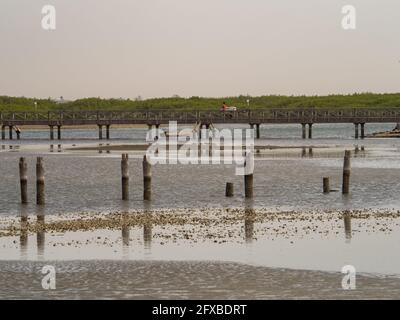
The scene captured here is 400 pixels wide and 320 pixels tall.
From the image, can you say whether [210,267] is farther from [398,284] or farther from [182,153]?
[182,153]

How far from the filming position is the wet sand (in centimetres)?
1884

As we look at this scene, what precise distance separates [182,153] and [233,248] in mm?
60953

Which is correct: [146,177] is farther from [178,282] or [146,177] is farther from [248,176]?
[178,282]

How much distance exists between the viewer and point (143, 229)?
29.1 m

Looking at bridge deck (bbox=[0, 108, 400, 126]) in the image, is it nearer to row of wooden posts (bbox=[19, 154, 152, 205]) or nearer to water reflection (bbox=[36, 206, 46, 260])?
row of wooden posts (bbox=[19, 154, 152, 205])

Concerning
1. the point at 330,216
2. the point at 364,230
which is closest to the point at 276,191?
the point at 330,216

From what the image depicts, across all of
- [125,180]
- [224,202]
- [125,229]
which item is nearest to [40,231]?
[125,229]

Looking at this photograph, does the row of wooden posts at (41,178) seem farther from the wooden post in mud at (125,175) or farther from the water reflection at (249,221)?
the water reflection at (249,221)

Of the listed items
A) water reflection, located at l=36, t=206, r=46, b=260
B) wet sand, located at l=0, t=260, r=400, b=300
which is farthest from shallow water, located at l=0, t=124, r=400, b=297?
wet sand, located at l=0, t=260, r=400, b=300

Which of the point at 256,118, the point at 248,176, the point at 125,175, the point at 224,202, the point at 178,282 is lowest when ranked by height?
the point at 224,202

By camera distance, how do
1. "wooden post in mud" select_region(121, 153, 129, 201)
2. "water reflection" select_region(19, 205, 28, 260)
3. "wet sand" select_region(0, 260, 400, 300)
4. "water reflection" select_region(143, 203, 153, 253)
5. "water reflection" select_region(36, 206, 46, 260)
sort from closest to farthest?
1. "wet sand" select_region(0, 260, 400, 300)
2. "water reflection" select_region(19, 205, 28, 260)
3. "water reflection" select_region(36, 206, 46, 260)
4. "water reflection" select_region(143, 203, 153, 253)
5. "wooden post in mud" select_region(121, 153, 129, 201)

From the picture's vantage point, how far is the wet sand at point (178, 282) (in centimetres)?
1884

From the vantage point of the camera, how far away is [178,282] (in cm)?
2028

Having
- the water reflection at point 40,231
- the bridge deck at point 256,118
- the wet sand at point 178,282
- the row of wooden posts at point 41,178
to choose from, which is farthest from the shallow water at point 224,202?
the bridge deck at point 256,118
